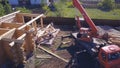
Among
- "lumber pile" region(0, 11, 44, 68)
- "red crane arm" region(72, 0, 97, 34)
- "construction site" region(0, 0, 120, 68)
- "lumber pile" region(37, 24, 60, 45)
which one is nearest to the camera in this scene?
"construction site" region(0, 0, 120, 68)

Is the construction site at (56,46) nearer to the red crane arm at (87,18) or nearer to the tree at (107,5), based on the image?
the red crane arm at (87,18)

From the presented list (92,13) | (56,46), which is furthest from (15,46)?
(92,13)

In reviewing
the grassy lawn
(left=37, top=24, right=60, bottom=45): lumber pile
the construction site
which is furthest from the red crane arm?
Result: the grassy lawn

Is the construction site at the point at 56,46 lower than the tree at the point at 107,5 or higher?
higher

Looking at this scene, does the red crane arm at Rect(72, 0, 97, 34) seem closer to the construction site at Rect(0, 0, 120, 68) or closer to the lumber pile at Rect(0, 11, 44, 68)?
the construction site at Rect(0, 0, 120, 68)

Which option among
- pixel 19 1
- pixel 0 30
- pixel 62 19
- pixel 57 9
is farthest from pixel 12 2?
pixel 0 30

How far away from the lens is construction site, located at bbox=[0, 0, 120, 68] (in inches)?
434

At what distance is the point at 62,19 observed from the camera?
19125 millimetres

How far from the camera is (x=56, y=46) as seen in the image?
15.2 m

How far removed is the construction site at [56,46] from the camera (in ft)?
36.2

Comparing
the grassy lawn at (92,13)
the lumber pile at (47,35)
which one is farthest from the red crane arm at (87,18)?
the grassy lawn at (92,13)

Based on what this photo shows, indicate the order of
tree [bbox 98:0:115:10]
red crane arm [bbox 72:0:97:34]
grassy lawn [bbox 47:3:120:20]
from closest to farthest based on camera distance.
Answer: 1. red crane arm [bbox 72:0:97:34]
2. grassy lawn [bbox 47:3:120:20]
3. tree [bbox 98:0:115:10]

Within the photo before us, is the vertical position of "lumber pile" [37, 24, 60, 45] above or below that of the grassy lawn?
above

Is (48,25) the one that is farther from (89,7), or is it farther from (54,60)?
(89,7)
